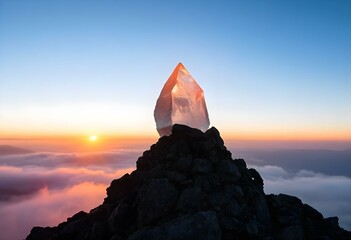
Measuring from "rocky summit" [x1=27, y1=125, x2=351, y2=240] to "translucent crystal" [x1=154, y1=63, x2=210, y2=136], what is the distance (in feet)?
4.97

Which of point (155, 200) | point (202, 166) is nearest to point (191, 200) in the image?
point (155, 200)

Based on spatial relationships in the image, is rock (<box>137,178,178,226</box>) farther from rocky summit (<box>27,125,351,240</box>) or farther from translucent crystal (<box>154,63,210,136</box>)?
translucent crystal (<box>154,63,210,136</box>)

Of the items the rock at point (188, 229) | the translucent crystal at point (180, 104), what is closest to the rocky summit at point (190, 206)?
the rock at point (188, 229)

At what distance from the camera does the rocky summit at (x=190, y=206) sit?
1498 cm

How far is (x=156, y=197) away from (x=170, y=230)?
9.30ft

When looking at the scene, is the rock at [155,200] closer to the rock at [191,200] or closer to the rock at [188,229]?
the rock at [191,200]

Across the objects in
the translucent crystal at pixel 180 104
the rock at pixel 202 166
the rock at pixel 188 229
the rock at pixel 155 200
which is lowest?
the rock at pixel 188 229

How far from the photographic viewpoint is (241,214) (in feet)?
54.3

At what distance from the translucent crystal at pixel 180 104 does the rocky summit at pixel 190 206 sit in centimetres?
152

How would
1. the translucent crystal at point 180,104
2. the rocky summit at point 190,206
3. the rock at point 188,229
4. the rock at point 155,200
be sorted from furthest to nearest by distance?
the translucent crystal at point 180,104 → the rock at point 155,200 → the rocky summit at point 190,206 → the rock at point 188,229

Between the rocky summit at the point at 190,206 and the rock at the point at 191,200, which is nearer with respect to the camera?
the rocky summit at the point at 190,206

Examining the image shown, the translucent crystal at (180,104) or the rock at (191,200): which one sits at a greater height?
the translucent crystal at (180,104)

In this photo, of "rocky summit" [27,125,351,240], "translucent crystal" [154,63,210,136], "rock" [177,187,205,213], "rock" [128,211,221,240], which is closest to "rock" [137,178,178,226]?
"rocky summit" [27,125,351,240]

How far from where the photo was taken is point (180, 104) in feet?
75.8
